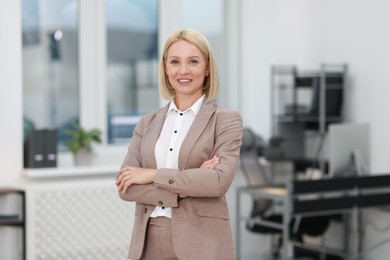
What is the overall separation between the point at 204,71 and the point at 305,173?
12.5 ft

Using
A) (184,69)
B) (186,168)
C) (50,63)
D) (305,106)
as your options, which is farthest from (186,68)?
(305,106)

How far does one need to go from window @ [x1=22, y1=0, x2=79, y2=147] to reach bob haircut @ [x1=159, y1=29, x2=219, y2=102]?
313 centimetres

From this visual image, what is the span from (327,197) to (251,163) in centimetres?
79

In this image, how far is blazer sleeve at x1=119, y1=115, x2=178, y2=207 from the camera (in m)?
2.08

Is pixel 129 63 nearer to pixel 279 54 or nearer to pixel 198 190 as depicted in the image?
pixel 279 54

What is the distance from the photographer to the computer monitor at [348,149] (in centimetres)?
493

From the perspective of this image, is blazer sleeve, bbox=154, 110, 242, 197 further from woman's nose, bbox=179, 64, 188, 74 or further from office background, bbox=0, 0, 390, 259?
office background, bbox=0, 0, 390, 259

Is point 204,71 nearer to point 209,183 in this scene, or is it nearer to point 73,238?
point 209,183

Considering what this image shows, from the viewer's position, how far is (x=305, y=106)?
584 cm

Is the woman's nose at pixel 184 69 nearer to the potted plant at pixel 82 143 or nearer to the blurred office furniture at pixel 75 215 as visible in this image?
the blurred office furniture at pixel 75 215

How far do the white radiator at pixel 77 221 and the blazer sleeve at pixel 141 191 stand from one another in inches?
105

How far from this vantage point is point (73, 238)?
4.95m

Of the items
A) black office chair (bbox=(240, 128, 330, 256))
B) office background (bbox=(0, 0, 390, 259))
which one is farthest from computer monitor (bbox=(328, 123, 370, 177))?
black office chair (bbox=(240, 128, 330, 256))

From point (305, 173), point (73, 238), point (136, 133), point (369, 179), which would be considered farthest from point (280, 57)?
point (136, 133)
